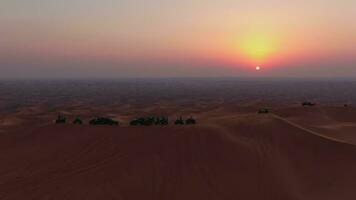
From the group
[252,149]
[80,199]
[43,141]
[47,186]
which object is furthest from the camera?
[43,141]

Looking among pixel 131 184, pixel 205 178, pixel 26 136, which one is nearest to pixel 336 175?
pixel 205 178

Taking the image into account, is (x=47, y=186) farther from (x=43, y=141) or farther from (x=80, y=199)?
(x=43, y=141)

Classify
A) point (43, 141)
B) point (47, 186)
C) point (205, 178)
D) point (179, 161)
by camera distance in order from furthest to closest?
1. point (43, 141)
2. point (179, 161)
3. point (205, 178)
4. point (47, 186)

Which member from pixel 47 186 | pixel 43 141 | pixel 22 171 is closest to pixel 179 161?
pixel 47 186

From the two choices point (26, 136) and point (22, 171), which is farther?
point (26, 136)

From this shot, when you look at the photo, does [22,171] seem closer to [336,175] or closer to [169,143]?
[169,143]

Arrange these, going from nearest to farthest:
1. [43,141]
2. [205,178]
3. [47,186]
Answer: [47,186] → [205,178] → [43,141]
